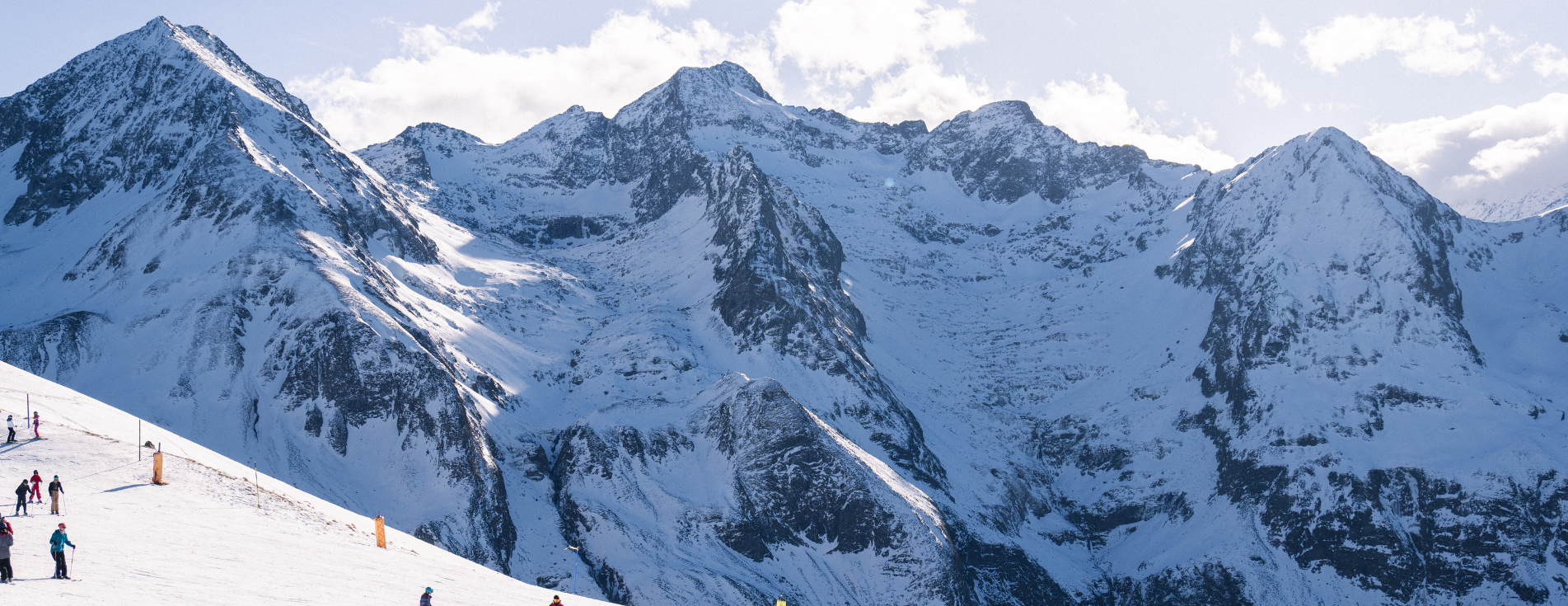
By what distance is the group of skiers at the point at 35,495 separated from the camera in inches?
1861

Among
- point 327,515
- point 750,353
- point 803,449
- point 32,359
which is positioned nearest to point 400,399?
point 32,359

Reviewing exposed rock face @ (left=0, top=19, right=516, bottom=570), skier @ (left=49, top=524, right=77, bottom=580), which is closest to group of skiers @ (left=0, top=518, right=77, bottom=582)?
skier @ (left=49, top=524, right=77, bottom=580)

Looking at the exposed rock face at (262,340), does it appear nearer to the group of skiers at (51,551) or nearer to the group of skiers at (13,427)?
the group of skiers at (13,427)

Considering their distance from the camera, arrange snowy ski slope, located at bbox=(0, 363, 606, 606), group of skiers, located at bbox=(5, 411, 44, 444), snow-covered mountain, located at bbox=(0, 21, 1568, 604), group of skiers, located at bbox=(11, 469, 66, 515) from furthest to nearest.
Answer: snow-covered mountain, located at bbox=(0, 21, 1568, 604) < group of skiers, located at bbox=(5, 411, 44, 444) < group of skiers, located at bbox=(11, 469, 66, 515) < snowy ski slope, located at bbox=(0, 363, 606, 606)

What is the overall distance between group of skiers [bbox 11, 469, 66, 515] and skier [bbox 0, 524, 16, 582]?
9333 millimetres

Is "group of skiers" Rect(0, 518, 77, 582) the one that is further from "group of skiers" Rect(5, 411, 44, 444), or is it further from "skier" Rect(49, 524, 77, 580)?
"group of skiers" Rect(5, 411, 44, 444)

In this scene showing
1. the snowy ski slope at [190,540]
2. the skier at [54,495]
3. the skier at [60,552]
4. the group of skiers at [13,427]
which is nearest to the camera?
the skier at [60,552]

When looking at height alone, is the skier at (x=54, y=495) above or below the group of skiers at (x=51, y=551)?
→ above

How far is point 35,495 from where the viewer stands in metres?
50.3

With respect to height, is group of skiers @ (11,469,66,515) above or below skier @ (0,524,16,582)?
above

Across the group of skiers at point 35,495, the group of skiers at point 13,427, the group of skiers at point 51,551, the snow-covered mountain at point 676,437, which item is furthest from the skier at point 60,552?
the snow-covered mountain at point 676,437

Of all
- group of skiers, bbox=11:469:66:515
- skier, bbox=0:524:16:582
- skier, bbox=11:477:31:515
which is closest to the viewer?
skier, bbox=0:524:16:582

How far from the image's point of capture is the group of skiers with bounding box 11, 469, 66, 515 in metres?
47.3

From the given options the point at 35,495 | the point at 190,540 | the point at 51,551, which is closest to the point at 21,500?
the point at 35,495
